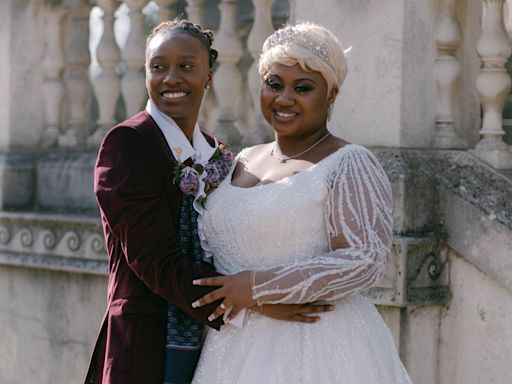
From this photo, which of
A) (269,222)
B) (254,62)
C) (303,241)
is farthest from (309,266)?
(254,62)

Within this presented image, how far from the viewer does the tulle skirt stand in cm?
371

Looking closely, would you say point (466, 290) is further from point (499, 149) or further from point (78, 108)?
point (78, 108)

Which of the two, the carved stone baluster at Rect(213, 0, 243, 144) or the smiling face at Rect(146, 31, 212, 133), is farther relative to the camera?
the carved stone baluster at Rect(213, 0, 243, 144)

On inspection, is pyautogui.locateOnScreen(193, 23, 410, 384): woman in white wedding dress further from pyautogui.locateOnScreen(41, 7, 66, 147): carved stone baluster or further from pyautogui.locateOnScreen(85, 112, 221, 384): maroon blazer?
pyautogui.locateOnScreen(41, 7, 66, 147): carved stone baluster

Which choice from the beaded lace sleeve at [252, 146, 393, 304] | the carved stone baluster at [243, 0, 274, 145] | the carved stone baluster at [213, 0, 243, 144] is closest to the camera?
the beaded lace sleeve at [252, 146, 393, 304]

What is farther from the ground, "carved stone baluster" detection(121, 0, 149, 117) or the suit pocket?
"carved stone baluster" detection(121, 0, 149, 117)

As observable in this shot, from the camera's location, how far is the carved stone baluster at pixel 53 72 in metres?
6.45

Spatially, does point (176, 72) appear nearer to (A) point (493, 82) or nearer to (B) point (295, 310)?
(B) point (295, 310)

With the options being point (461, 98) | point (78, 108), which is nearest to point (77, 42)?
point (78, 108)

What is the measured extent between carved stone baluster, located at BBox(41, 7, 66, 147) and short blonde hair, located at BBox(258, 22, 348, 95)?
2.92 meters

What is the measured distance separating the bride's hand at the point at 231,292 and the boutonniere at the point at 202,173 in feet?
1.08

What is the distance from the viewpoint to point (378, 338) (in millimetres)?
3820

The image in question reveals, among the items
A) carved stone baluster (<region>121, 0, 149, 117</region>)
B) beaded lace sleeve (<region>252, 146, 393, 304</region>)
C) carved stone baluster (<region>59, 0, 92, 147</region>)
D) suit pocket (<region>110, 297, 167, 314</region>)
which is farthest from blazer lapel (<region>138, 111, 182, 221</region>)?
carved stone baluster (<region>59, 0, 92, 147</region>)

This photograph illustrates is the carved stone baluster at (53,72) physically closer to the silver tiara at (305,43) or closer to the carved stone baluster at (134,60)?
the carved stone baluster at (134,60)
